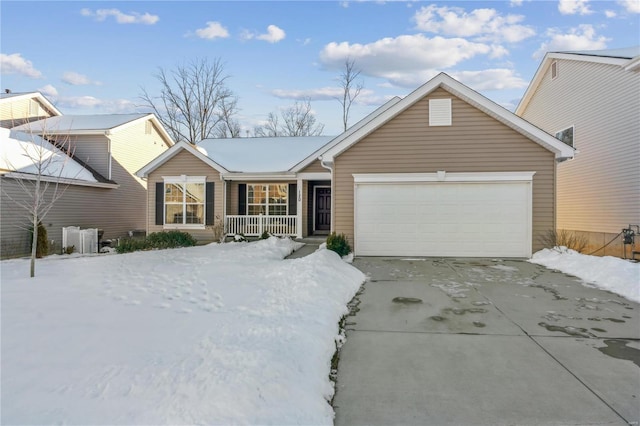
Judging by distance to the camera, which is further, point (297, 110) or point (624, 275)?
point (297, 110)

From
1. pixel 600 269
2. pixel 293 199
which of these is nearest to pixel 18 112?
pixel 293 199

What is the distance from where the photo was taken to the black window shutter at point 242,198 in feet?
53.1

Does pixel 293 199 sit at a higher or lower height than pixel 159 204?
higher

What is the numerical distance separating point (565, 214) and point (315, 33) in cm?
1435

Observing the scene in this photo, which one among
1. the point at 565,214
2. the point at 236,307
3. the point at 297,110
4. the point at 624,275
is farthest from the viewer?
the point at 297,110

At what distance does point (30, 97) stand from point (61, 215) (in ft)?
31.3

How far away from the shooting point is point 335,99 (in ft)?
108

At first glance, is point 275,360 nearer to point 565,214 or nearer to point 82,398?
point 82,398

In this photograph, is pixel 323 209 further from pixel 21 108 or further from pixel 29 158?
pixel 21 108

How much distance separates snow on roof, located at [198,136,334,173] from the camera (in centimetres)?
1572

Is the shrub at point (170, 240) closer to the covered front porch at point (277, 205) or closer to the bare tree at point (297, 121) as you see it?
the covered front porch at point (277, 205)

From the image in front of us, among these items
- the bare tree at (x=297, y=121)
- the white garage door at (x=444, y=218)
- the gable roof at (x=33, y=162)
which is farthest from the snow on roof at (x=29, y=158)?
the bare tree at (x=297, y=121)

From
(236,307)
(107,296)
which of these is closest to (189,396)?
(236,307)

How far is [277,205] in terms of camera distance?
16062mm
